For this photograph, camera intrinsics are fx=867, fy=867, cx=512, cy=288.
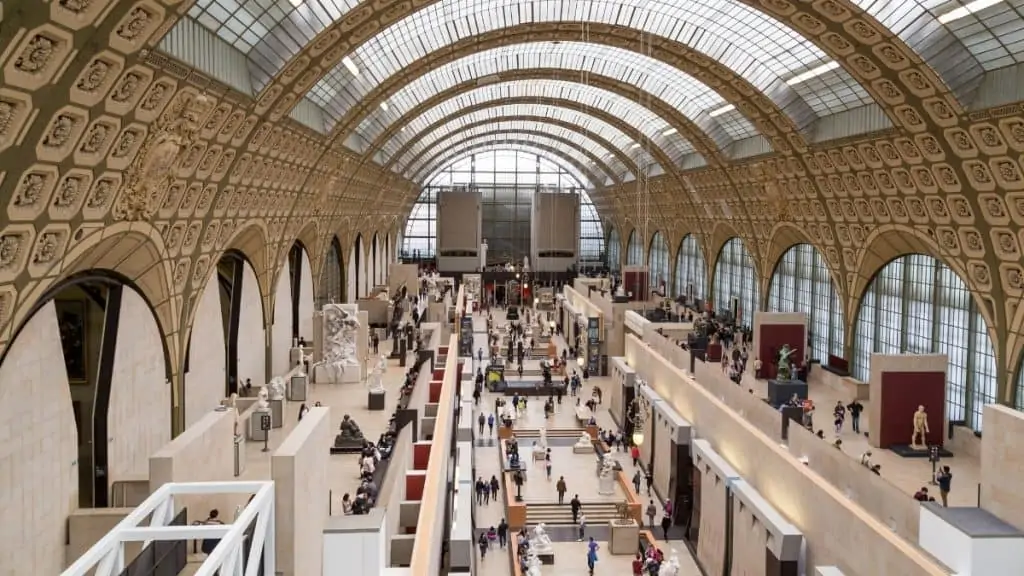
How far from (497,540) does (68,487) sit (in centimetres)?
1320

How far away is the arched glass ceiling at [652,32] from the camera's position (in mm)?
31531

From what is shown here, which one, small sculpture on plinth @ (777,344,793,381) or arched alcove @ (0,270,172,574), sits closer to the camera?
arched alcove @ (0,270,172,574)

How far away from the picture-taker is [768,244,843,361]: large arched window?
41878 millimetres

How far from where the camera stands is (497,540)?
90.6ft

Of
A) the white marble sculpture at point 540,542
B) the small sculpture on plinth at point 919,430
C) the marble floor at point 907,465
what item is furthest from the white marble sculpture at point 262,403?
the small sculpture on plinth at point 919,430

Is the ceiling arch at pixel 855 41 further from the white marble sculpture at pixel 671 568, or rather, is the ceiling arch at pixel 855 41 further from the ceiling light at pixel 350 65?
the white marble sculpture at pixel 671 568

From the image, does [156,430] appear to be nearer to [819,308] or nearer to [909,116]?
[909,116]

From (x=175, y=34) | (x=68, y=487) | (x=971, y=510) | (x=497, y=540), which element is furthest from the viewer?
(x=497, y=540)

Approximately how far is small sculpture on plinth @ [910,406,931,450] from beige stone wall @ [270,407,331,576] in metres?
18.8

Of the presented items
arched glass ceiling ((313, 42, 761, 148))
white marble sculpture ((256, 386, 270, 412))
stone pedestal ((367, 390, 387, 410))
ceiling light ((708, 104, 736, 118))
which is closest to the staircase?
stone pedestal ((367, 390, 387, 410))

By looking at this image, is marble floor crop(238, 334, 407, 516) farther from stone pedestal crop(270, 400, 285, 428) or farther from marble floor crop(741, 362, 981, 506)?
marble floor crop(741, 362, 981, 506)

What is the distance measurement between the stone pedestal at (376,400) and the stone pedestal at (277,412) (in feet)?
9.76

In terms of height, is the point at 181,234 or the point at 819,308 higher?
the point at 181,234

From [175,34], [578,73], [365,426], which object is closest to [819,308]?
[578,73]
